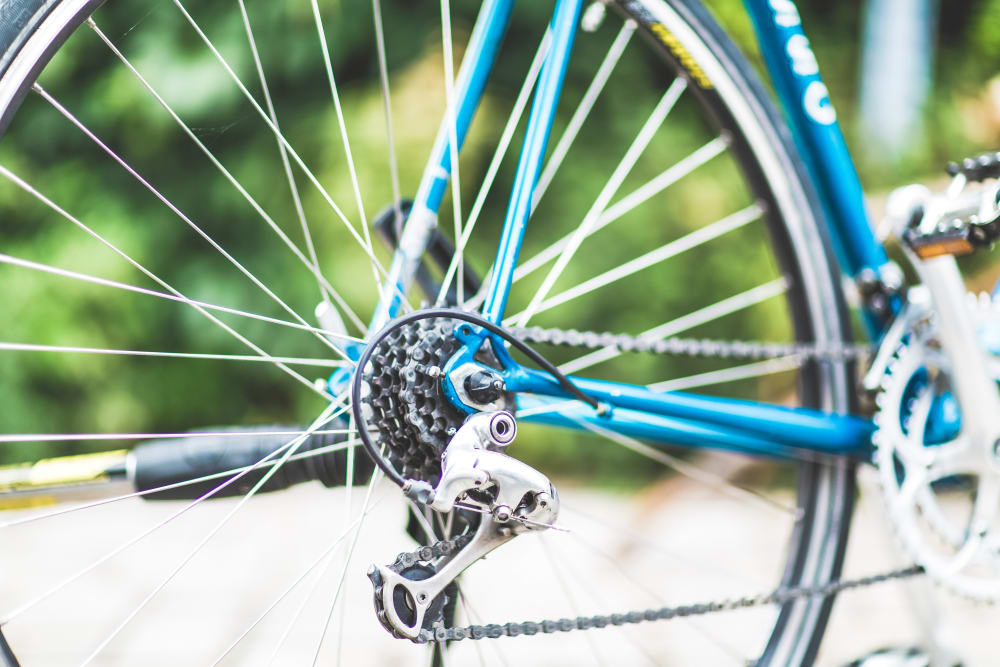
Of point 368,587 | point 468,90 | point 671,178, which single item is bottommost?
point 368,587

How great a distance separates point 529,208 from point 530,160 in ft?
0.15

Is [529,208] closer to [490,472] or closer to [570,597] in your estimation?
[490,472]

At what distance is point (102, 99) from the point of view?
203cm

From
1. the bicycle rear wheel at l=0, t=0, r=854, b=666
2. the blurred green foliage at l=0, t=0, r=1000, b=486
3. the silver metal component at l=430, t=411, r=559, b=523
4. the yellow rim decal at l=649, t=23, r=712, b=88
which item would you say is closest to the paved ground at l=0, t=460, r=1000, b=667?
the bicycle rear wheel at l=0, t=0, r=854, b=666

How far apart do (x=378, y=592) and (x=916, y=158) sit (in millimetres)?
1848

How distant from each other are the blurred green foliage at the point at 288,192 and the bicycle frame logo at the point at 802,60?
100 cm

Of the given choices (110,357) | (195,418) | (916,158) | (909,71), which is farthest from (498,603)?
(909,71)

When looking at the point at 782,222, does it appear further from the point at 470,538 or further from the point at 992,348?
the point at 470,538

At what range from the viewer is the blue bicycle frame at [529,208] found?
0.76m

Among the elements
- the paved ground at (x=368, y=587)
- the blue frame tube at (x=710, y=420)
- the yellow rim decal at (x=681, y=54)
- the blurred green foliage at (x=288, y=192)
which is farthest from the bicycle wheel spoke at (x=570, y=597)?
the blurred green foliage at (x=288, y=192)

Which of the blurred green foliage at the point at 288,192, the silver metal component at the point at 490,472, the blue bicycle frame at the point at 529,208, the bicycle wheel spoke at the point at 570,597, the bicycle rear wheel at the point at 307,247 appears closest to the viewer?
the silver metal component at the point at 490,472

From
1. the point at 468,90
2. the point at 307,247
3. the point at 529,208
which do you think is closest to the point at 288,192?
the point at 307,247

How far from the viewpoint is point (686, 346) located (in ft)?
2.91

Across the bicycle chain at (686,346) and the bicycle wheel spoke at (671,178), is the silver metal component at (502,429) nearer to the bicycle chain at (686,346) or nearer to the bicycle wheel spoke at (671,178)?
the bicycle chain at (686,346)
